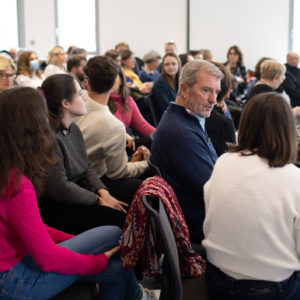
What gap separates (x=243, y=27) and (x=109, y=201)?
836 cm

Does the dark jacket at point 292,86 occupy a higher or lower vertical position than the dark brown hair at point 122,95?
lower

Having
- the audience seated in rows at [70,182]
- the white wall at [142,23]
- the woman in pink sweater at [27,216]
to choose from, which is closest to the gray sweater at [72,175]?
the audience seated in rows at [70,182]

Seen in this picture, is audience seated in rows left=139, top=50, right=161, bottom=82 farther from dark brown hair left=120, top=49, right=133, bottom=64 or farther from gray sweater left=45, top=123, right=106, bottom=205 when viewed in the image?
gray sweater left=45, top=123, right=106, bottom=205

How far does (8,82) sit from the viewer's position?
3.24 metres

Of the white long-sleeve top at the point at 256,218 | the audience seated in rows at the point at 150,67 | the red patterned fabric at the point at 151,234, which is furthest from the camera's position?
the audience seated in rows at the point at 150,67

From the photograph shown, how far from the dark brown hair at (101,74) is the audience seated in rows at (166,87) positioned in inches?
57.1

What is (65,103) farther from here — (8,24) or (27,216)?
(8,24)

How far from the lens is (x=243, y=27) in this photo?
9.68 m

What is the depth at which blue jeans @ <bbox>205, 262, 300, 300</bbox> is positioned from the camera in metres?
1.33

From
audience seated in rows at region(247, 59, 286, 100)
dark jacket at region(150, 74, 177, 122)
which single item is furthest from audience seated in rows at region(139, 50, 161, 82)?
audience seated in rows at region(247, 59, 286, 100)

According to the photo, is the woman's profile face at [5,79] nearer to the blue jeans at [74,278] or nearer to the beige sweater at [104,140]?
the beige sweater at [104,140]

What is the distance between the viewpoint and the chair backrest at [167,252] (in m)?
1.30

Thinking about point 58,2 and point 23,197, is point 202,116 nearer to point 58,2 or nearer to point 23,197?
point 23,197

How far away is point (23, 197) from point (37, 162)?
6.1 inches
